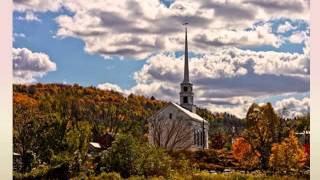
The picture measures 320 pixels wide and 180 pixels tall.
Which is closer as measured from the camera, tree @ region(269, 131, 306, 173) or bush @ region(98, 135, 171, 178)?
tree @ region(269, 131, 306, 173)

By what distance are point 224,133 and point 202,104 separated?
337 millimetres

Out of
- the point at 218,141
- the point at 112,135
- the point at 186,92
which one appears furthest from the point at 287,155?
the point at 112,135

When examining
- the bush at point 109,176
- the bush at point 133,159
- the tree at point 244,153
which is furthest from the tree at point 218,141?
the bush at point 109,176

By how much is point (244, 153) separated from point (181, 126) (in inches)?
25.5

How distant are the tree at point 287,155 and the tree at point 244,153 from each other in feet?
0.53

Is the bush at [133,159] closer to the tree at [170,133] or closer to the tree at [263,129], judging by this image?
the tree at [170,133]

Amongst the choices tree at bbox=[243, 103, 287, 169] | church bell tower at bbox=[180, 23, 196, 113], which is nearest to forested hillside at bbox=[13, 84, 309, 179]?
tree at bbox=[243, 103, 287, 169]

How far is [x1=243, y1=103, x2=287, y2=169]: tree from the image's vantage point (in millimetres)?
7617

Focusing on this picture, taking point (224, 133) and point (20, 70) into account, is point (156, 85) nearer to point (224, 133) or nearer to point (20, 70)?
point (224, 133)

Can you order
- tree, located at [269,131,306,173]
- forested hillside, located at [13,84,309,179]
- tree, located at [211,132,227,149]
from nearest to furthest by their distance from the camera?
tree, located at [269,131,306,173] → forested hillside, located at [13,84,309,179] → tree, located at [211,132,227,149]

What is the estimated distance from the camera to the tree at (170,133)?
7.79m

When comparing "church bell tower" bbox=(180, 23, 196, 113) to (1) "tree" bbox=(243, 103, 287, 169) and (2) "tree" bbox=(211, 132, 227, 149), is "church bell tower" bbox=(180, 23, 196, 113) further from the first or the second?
(1) "tree" bbox=(243, 103, 287, 169)

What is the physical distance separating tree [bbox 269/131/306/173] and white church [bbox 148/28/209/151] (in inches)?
25.5

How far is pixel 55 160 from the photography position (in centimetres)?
767
